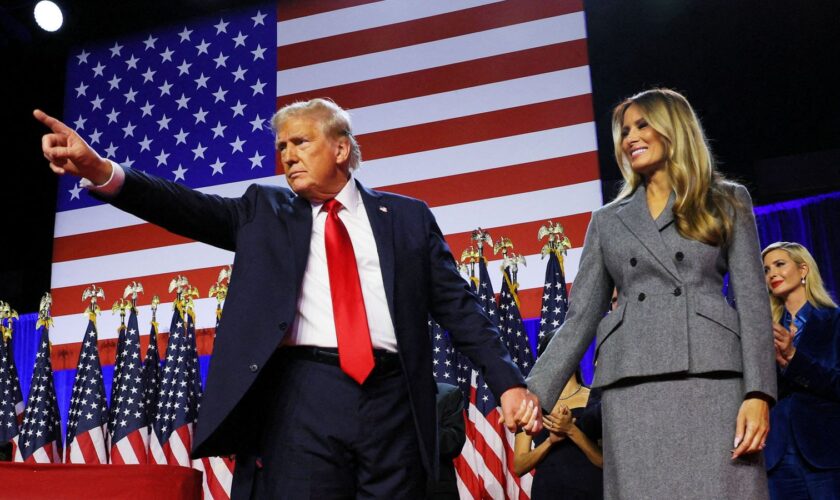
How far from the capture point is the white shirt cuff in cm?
186

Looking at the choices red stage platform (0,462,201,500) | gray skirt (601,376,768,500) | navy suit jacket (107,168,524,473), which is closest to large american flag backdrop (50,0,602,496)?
red stage platform (0,462,201,500)

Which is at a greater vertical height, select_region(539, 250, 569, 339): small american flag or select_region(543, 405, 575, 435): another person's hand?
select_region(539, 250, 569, 339): small american flag

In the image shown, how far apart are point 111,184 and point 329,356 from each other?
614 mm

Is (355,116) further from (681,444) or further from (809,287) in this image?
(681,444)

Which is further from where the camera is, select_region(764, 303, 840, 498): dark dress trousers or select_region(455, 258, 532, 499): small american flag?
select_region(455, 258, 532, 499): small american flag

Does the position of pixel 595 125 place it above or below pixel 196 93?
below

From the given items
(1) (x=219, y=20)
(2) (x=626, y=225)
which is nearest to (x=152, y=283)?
(1) (x=219, y=20)

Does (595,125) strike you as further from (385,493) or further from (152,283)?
(385,493)

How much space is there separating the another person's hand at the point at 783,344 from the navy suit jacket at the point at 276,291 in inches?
42.7

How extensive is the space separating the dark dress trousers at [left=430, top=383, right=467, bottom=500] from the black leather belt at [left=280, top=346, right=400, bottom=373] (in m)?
1.36

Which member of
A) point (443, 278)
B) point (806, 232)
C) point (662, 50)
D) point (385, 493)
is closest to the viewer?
point (385, 493)

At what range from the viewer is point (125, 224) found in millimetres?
6832

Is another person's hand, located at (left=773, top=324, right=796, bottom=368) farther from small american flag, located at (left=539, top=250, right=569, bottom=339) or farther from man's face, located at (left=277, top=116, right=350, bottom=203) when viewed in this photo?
small american flag, located at (left=539, top=250, right=569, bottom=339)

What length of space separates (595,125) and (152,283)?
355 cm
